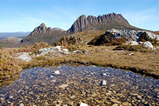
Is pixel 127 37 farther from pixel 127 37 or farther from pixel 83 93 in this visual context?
pixel 83 93

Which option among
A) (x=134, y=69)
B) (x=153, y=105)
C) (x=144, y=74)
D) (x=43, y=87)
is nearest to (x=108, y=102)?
(x=153, y=105)

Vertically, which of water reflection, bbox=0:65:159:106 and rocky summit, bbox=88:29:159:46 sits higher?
rocky summit, bbox=88:29:159:46

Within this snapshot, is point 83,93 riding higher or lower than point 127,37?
lower

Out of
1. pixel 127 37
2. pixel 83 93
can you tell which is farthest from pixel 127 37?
pixel 83 93

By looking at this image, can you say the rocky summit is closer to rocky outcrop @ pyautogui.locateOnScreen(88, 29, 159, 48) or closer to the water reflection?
rocky outcrop @ pyautogui.locateOnScreen(88, 29, 159, 48)

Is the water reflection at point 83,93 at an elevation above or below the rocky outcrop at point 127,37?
below

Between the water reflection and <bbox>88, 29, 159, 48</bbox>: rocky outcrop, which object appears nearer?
the water reflection

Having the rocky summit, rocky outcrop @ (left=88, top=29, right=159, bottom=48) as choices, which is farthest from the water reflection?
rocky outcrop @ (left=88, top=29, right=159, bottom=48)

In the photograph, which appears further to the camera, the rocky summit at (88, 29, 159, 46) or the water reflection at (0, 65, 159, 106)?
the rocky summit at (88, 29, 159, 46)

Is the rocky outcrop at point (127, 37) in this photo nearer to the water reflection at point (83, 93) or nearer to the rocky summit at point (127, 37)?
the rocky summit at point (127, 37)

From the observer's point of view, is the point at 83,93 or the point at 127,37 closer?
the point at 83,93

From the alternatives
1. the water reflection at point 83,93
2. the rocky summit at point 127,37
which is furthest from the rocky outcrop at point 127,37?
the water reflection at point 83,93

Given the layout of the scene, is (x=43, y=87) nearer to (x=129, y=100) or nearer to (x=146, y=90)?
(x=129, y=100)

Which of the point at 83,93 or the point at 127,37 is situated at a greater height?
the point at 127,37
